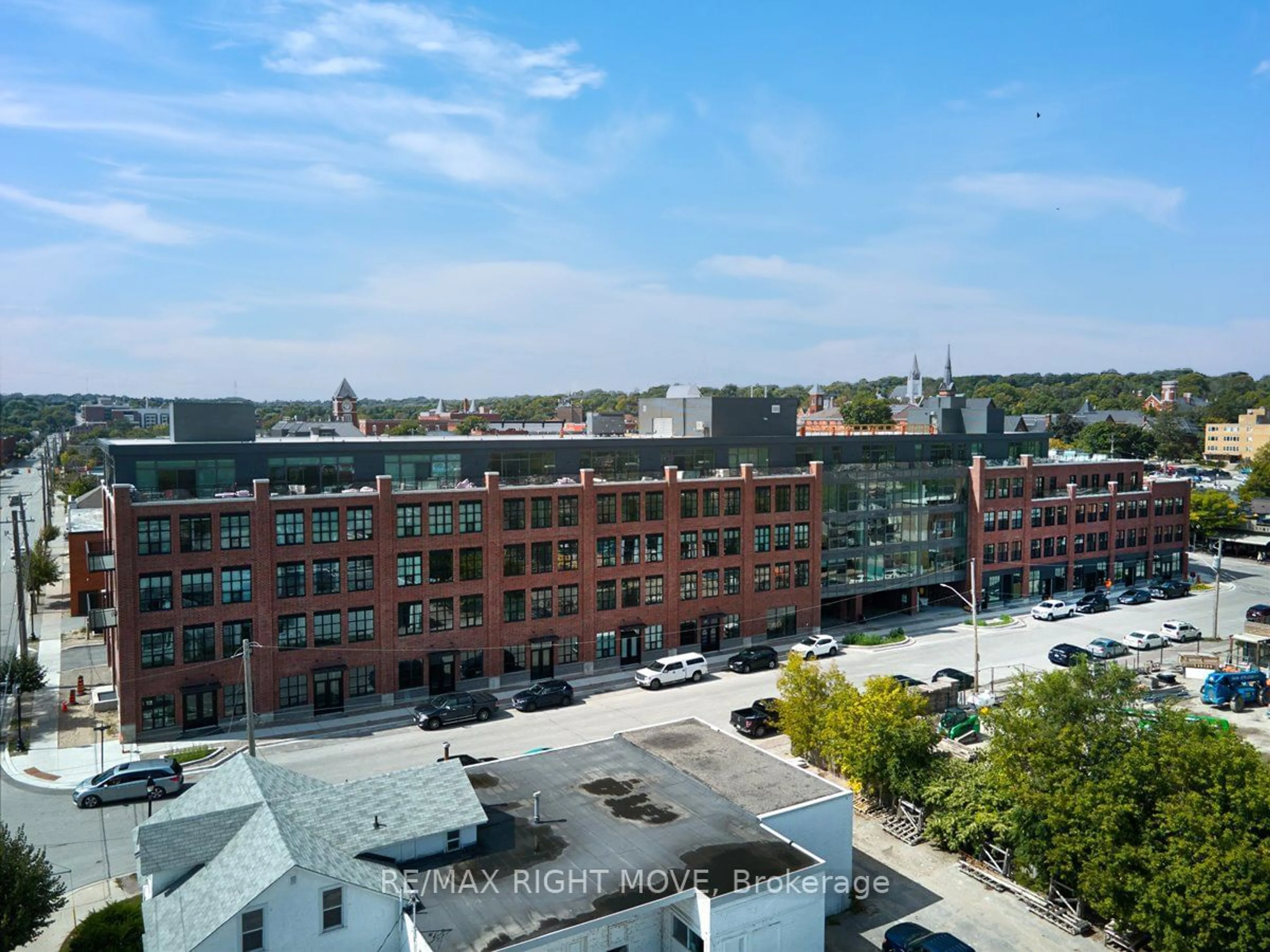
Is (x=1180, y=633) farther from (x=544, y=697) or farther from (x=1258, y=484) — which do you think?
(x=1258, y=484)

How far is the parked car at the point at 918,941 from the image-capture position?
25922 mm

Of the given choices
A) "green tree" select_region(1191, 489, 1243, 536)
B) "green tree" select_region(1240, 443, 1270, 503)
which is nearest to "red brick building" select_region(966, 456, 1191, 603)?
"green tree" select_region(1191, 489, 1243, 536)

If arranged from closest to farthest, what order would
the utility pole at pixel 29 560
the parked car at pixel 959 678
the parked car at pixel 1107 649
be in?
the parked car at pixel 959 678
the parked car at pixel 1107 649
the utility pole at pixel 29 560

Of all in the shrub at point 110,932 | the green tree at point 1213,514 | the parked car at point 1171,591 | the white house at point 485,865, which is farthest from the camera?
the green tree at point 1213,514

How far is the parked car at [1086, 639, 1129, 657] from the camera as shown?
60.3 metres

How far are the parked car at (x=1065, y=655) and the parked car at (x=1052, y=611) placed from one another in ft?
36.0

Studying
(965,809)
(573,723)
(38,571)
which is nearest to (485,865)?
(965,809)

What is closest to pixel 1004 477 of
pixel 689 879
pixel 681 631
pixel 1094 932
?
pixel 681 631

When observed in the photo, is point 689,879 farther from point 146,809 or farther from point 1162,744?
point 146,809

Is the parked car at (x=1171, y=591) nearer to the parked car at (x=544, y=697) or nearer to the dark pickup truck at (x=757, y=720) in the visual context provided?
the dark pickup truck at (x=757, y=720)

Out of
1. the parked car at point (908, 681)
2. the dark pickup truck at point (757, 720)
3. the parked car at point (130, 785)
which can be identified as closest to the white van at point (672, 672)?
the dark pickup truck at point (757, 720)

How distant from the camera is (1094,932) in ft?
93.4

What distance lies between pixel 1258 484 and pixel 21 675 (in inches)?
5892

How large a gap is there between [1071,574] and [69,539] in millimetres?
83987
